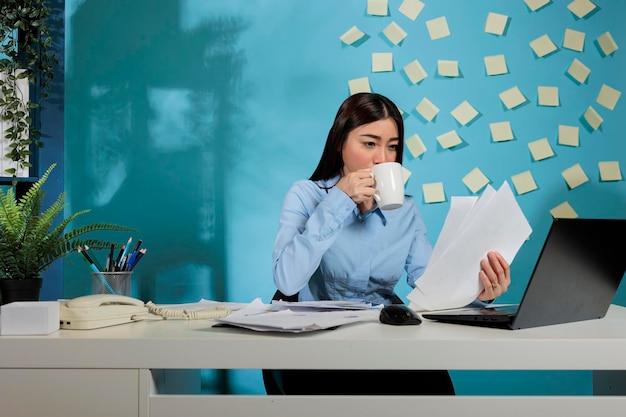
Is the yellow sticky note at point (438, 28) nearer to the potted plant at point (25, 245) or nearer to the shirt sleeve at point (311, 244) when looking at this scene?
the shirt sleeve at point (311, 244)

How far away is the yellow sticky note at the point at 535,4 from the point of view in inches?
92.9

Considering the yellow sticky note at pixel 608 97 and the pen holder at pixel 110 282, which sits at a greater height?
the yellow sticky note at pixel 608 97

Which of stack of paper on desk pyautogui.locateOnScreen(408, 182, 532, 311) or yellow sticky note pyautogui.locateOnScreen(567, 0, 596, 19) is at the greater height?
yellow sticky note pyautogui.locateOnScreen(567, 0, 596, 19)

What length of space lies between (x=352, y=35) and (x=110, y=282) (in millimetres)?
1242

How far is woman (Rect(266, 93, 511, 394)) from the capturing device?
4.97ft

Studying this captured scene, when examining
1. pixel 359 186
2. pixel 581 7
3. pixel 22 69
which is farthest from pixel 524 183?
pixel 22 69

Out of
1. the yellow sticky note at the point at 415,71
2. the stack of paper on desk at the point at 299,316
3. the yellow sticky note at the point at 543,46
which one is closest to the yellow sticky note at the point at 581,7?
the yellow sticky note at the point at 543,46

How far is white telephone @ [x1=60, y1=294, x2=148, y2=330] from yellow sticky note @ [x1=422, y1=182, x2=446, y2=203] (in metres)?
1.41

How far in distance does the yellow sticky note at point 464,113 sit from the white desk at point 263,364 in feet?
4.91

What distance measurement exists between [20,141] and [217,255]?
2.56ft

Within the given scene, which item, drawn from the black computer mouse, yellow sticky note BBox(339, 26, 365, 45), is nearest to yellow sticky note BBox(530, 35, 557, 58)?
yellow sticky note BBox(339, 26, 365, 45)

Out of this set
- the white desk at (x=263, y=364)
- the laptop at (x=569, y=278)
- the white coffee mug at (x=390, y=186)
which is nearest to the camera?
the white desk at (x=263, y=364)

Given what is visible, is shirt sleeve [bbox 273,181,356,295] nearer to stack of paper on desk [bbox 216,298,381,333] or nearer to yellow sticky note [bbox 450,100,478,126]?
stack of paper on desk [bbox 216,298,381,333]

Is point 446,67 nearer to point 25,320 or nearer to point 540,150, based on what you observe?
point 540,150
